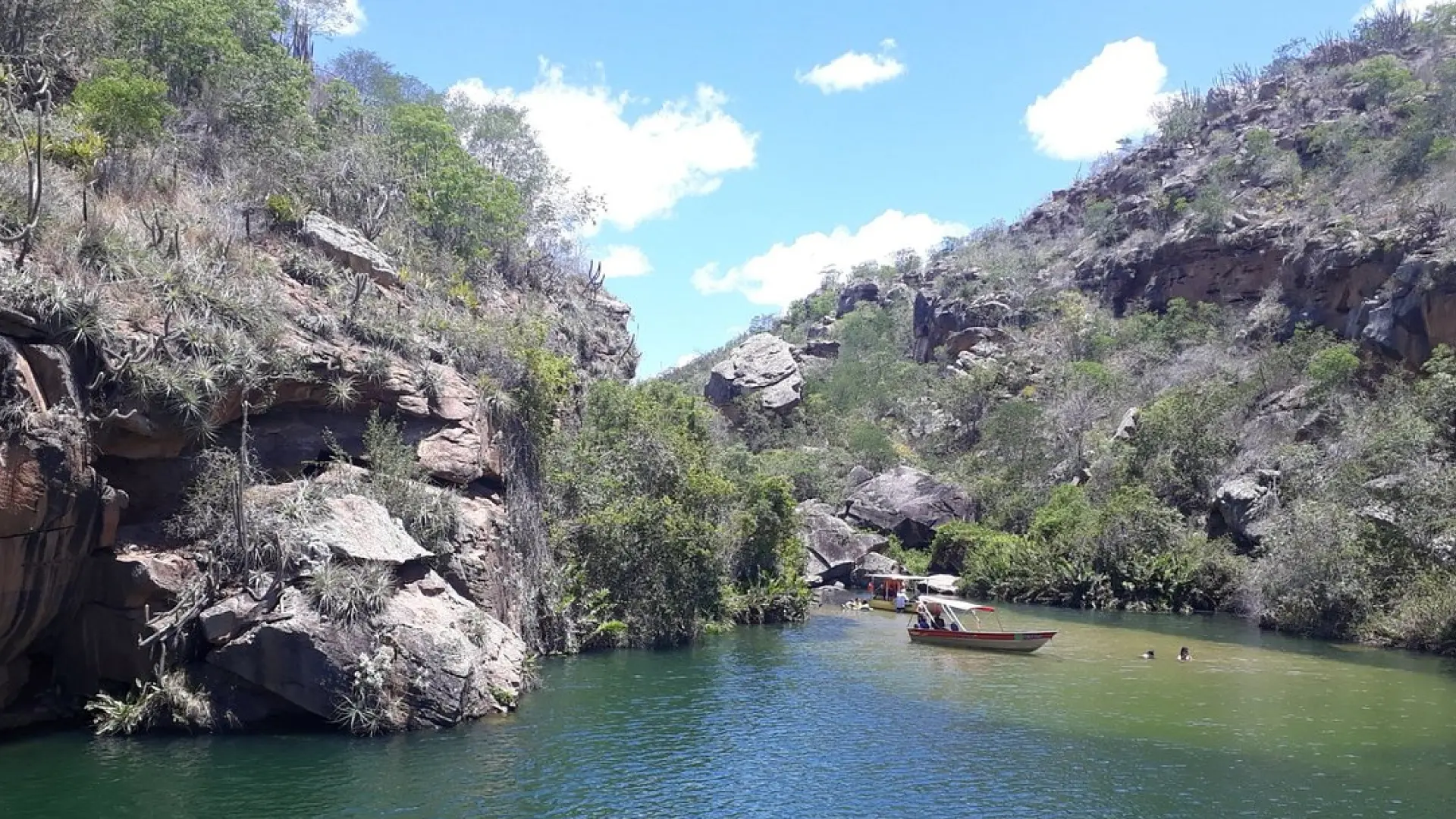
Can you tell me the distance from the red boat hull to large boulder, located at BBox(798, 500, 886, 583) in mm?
17246

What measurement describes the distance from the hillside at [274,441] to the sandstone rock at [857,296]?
77345mm

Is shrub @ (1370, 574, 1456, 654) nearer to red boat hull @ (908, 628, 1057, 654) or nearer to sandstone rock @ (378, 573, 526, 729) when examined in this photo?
red boat hull @ (908, 628, 1057, 654)

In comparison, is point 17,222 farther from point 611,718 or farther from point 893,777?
point 893,777

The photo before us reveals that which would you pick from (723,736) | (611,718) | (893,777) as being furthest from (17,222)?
(893,777)

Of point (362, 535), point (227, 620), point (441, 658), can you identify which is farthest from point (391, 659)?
point (227, 620)

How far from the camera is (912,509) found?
2249 inches

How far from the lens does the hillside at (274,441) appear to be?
17953mm

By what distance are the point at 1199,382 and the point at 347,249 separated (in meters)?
47.7

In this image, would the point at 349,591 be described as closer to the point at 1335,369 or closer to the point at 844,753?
the point at 844,753

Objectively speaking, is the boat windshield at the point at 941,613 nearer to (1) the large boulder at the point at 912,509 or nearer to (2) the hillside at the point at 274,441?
(2) the hillside at the point at 274,441

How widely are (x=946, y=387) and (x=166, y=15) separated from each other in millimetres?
57784

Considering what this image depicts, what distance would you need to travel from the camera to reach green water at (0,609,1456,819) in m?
15.3

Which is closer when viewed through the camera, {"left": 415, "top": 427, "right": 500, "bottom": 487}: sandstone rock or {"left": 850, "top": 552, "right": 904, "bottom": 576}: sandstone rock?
{"left": 415, "top": 427, "right": 500, "bottom": 487}: sandstone rock

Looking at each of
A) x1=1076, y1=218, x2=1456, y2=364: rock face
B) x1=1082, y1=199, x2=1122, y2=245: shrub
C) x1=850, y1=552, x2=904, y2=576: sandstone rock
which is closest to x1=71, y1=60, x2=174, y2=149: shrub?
x1=850, y1=552, x2=904, y2=576: sandstone rock
